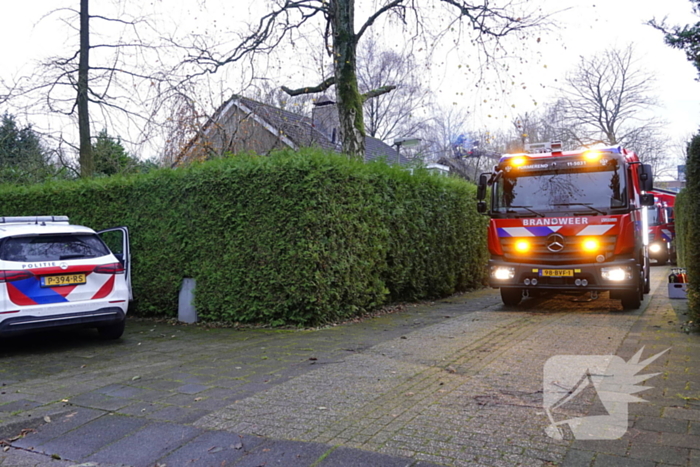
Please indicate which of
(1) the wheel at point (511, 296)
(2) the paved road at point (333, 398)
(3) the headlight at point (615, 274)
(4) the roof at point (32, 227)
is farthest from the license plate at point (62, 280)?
(3) the headlight at point (615, 274)

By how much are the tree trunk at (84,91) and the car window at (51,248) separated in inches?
269

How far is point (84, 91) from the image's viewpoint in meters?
14.0

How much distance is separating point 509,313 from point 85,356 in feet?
22.1

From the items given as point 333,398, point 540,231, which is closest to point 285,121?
point 540,231

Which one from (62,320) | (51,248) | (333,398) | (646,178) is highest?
(646,178)

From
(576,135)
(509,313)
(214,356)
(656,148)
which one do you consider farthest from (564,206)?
(656,148)

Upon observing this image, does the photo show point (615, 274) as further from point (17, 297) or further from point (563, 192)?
point (17, 297)

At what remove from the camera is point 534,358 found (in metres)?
6.45

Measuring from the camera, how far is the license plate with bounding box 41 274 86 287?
7.45 m

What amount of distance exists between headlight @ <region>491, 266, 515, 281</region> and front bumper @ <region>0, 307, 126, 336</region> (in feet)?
20.7

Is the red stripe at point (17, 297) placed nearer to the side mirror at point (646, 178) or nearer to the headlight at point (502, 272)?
the headlight at point (502, 272)

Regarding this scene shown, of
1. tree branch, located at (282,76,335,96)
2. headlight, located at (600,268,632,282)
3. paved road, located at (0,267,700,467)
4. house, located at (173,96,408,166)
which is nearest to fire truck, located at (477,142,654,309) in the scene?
headlight, located at (600,268,632,282)

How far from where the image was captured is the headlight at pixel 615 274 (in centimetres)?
980

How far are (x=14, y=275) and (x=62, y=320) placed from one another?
785 millimetres
